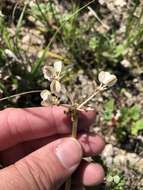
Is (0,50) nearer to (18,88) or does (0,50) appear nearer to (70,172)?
(18,88)

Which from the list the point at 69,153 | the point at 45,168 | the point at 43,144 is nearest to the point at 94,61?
the point at 43,144

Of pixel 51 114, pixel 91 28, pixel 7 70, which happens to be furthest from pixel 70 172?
pixel 91 28

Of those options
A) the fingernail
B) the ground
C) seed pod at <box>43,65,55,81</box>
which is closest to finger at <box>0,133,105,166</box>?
the fingernail

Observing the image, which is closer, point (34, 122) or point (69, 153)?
point (69, 153)

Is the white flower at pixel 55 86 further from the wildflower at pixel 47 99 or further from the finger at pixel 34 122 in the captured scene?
the finger at pixel 34 122

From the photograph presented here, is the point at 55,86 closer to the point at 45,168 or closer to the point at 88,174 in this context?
the point at 45,168

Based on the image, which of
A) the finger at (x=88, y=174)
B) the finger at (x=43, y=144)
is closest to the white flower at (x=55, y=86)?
the finger at (x=43, y=144)

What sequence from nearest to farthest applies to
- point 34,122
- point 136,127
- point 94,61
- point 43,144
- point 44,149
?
1. point 44,149
2. point 34,122
3. point 43,144
4. point 136,127
5. point 94,61
